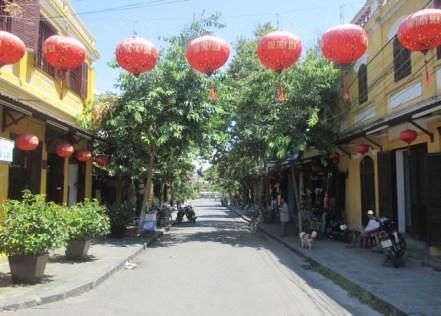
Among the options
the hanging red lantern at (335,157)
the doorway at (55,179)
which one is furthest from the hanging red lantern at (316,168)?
the doorway at (55,179)

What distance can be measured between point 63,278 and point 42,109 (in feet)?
22.4

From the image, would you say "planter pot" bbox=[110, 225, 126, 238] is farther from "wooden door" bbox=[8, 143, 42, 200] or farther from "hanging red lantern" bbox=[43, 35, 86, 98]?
"hanging red lantern" bbox=[43, 35, 86, 98]

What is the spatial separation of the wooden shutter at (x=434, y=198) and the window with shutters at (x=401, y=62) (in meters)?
3.26

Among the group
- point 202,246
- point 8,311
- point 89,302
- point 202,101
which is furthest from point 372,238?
point 8,311

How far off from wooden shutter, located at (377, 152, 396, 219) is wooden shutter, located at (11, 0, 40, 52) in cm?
1069

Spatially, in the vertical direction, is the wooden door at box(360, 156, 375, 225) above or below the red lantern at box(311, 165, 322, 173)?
below

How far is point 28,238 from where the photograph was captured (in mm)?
8469

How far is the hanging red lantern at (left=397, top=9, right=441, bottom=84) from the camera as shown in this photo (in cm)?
716

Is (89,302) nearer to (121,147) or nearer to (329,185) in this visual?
(121,147)

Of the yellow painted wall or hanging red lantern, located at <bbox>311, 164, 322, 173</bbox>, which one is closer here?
the yellow painted wall

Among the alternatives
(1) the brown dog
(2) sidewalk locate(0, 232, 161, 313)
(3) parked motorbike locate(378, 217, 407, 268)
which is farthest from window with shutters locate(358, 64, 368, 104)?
(2) sidewalk locate(0, 232, 161, 313)

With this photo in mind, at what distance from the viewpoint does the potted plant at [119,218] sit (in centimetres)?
1759

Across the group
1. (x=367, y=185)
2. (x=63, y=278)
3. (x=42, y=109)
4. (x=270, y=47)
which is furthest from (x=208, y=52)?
(x=367, y=185)

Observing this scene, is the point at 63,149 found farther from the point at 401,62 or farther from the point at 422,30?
the point at 422,30
